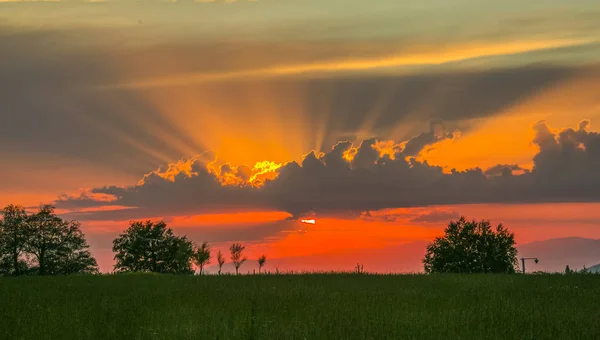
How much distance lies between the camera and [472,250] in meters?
70.4

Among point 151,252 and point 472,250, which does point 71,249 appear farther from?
point 472,250

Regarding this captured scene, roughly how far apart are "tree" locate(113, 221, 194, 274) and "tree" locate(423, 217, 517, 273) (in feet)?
105

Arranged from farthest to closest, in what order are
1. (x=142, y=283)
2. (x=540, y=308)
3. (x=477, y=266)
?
(x=477, y=266)
(x=142, y=283)
(x=540, y=308)

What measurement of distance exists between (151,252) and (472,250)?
41.8 m

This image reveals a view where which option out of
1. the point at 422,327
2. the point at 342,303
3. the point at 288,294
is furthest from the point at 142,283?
the point at 422,327

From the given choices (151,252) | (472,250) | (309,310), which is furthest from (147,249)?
(309,310)

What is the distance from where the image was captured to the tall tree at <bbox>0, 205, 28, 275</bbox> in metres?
74.9

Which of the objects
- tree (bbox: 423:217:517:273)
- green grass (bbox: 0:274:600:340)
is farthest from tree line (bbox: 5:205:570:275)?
green grass (bbox: 0:274:600:340)

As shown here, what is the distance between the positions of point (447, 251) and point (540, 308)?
5391 cm

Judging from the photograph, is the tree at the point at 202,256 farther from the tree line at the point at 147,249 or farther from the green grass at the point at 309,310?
the green grass at the point at 309,310

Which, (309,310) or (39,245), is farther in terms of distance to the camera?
(39,245)

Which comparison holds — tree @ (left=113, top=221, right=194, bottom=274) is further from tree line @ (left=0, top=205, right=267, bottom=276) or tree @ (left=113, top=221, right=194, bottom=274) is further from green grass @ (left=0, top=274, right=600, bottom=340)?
green grass @ (left=0, top=274, right=600, bottom=340)

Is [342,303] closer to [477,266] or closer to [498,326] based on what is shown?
[498,326]

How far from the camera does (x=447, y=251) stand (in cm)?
7088
